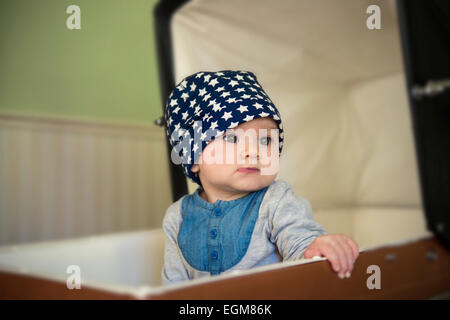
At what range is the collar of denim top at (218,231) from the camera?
514mm

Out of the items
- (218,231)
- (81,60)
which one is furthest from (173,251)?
(81,60)

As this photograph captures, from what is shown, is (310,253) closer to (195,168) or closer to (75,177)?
(195,168)

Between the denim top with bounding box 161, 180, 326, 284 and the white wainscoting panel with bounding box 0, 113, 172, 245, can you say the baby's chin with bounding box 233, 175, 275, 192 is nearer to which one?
the denim top with bounding box 161, 180, 326, 284

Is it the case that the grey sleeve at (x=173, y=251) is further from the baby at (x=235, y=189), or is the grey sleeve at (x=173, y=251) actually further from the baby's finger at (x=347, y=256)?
the baby's finger at (x=347, y=256)

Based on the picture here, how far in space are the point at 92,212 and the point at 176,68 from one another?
597 mm

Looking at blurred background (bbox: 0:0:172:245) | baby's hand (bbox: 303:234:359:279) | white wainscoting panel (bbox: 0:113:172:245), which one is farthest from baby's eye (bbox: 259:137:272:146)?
white wainscoting panel (bbox: 0:113:172:245)

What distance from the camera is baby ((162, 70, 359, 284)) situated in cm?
49

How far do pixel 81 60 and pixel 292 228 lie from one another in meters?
0.50

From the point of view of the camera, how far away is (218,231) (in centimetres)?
52

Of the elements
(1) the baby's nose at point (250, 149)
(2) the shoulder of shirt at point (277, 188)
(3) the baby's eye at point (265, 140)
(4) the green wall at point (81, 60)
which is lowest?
(2) the shoulder of shirt at point (277, 188)

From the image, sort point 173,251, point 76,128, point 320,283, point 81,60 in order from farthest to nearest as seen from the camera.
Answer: point 76,128
point 81,60
point 173,251
point 320,283

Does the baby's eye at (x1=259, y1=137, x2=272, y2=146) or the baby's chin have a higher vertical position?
the baby's eye at (x1=259, y1=137, x2=272, y2=146)

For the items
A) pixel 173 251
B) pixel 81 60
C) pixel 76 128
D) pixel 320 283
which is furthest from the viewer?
pixel 76 128

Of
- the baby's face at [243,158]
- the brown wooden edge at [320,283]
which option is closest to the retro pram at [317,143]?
the brown wooden edge at [320,283]
